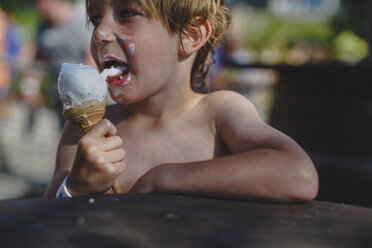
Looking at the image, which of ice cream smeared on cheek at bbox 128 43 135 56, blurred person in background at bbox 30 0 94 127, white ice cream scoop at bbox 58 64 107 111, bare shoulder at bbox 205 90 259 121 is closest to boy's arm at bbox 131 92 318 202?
bare shoulder at bbox 205 90 259 121

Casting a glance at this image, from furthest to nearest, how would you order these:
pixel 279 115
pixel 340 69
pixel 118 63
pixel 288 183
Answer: pixel 279 115 < pixel 340 69 < pixel 118 63 < pixel 288 183

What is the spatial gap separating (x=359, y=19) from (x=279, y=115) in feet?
6.10

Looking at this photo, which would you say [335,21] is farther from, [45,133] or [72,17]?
[45,133]

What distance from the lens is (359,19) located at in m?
5.49

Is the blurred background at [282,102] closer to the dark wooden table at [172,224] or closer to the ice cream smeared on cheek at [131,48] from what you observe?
the ice cream smeared on cheek at [131,48]

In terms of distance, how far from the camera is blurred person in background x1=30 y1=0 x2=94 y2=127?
4.68 metres

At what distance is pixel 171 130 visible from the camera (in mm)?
1620

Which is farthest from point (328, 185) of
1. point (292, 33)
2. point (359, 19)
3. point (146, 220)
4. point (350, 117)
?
point (292, 33)

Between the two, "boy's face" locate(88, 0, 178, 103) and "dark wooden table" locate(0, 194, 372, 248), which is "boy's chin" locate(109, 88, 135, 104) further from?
"dark wooden table" locate(0, 194, 372, 248)

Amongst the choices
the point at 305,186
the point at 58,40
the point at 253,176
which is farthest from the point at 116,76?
the point at 58,40

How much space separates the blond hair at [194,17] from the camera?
1500mm

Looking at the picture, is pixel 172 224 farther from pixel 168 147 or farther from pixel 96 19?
pixel 96 19

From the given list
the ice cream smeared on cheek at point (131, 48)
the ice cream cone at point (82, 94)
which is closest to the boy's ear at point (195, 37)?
the ice cream smeared on cheek at point (131, 48)

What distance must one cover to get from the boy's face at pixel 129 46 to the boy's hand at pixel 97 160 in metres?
0.25
